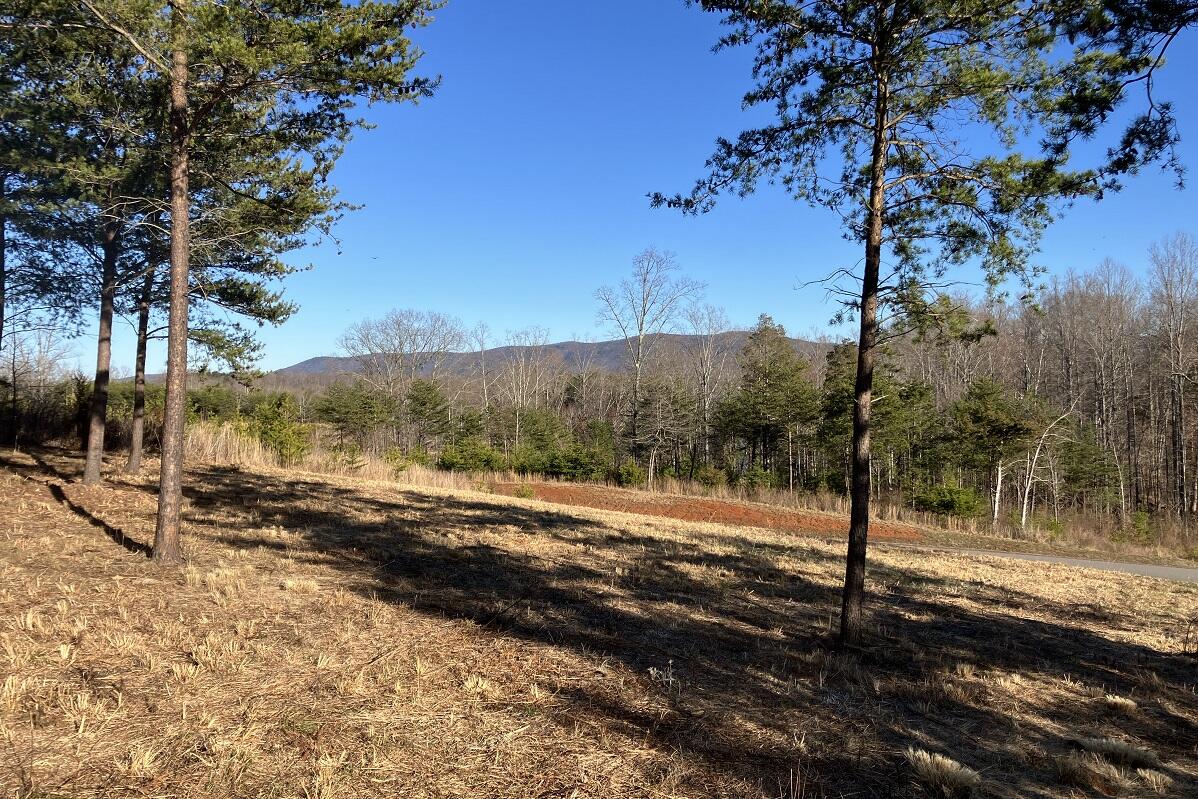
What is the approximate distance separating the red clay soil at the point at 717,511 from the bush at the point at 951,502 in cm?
366

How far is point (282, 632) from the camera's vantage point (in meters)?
4.90

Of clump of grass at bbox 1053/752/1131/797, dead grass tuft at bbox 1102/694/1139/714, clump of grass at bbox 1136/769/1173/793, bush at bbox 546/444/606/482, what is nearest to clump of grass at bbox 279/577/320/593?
clump of grass at bbox 1053/752/1131/797

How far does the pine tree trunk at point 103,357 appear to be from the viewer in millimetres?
11391

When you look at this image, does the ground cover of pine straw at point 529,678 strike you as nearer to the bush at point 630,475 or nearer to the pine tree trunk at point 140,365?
the pine tree trunk at point 140,365

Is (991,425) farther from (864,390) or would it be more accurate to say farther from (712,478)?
(864,390)

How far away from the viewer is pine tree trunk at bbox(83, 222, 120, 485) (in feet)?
37.4

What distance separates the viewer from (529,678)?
4328 mm

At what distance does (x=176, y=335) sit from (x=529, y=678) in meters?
5.31

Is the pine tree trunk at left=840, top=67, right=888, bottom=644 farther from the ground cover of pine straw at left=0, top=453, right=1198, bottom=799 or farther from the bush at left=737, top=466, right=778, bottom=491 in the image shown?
the bush at left=737, top=466, right=778, bottom=491

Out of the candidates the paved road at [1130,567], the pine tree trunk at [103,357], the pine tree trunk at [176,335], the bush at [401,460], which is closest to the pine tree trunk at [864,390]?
the pine tree trunk at [176,335]

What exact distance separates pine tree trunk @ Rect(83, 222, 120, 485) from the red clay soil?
12497 millimetres

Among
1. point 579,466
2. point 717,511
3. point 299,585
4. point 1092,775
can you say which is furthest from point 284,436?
point 1092,775

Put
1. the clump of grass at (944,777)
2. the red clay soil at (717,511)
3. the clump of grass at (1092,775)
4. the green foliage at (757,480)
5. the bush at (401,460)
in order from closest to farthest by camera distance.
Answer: the clump of grass at (944,777) → the clump of grass at (1092,775) → the red clay soil at (717,511) → the bush at (401,460) → the green foliage at (757,480)

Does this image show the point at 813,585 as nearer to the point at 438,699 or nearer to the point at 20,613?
the point at 438,699
